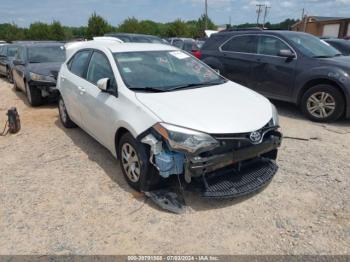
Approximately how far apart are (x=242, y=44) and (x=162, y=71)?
3.98 meters

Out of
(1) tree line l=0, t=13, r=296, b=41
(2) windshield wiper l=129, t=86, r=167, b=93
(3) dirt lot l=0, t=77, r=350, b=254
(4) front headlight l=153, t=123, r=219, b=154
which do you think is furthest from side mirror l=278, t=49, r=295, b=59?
(1) tree line l=0, t=13, r=296, b=41

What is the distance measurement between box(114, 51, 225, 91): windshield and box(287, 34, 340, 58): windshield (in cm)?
295

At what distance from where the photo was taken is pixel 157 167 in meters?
3.19

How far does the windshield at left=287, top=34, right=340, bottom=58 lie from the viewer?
6.55m

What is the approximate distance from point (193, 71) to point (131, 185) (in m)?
1.82

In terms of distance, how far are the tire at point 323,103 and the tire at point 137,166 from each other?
13.6 ft

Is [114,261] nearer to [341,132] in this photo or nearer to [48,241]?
[48,241]

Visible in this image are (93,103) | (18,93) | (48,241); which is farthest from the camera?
(18,93)

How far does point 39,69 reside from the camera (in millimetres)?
7934

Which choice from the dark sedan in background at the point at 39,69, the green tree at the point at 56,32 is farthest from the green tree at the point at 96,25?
the dark sedan in background at the point at 39,69

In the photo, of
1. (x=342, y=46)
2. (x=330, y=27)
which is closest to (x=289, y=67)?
(x=342, y=46)

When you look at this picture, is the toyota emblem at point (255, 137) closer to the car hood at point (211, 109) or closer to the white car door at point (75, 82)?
the car hood at point (211, 109)

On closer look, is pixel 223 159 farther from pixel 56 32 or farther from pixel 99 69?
pixel 56 32

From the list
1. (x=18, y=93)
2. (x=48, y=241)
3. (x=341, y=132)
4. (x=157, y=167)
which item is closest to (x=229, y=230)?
(x=157, y=167)
